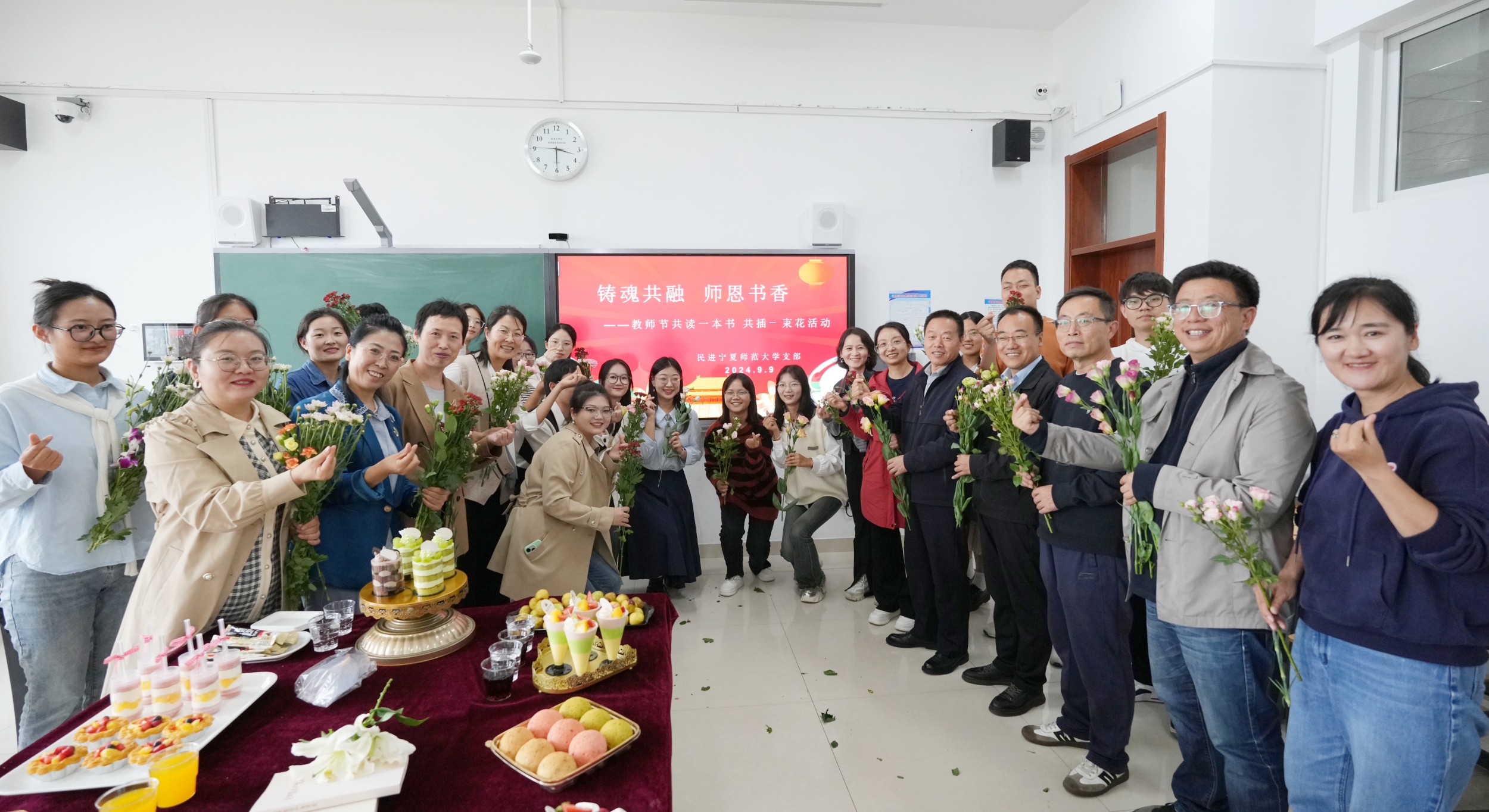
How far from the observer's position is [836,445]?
4.06 m

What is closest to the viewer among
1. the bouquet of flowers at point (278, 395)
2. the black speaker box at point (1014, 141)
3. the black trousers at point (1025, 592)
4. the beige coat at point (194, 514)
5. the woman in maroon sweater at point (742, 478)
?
the beige coat at point (194, 514)

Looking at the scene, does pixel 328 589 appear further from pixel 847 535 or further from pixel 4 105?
pixel 4 105

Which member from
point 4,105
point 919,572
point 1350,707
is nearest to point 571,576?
point 919,572

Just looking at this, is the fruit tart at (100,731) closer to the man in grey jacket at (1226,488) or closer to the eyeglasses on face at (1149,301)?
the man in grey jacket at (1226,488)

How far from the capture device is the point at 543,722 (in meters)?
1.39

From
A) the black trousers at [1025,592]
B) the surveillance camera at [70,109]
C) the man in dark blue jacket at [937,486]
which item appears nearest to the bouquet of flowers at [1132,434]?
the black trousers at [1025,592]

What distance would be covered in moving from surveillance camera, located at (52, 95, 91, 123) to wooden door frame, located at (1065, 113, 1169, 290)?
617cm

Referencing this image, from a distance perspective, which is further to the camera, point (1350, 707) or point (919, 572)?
point (919, 572)

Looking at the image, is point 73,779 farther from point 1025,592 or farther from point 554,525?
point 1025,592

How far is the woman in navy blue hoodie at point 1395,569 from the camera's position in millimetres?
1290

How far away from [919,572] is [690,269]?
249cm

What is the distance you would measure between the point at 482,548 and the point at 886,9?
4120 mm

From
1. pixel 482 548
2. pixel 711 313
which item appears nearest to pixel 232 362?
pixel 482 548

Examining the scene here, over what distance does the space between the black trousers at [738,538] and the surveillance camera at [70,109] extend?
4.50 m
